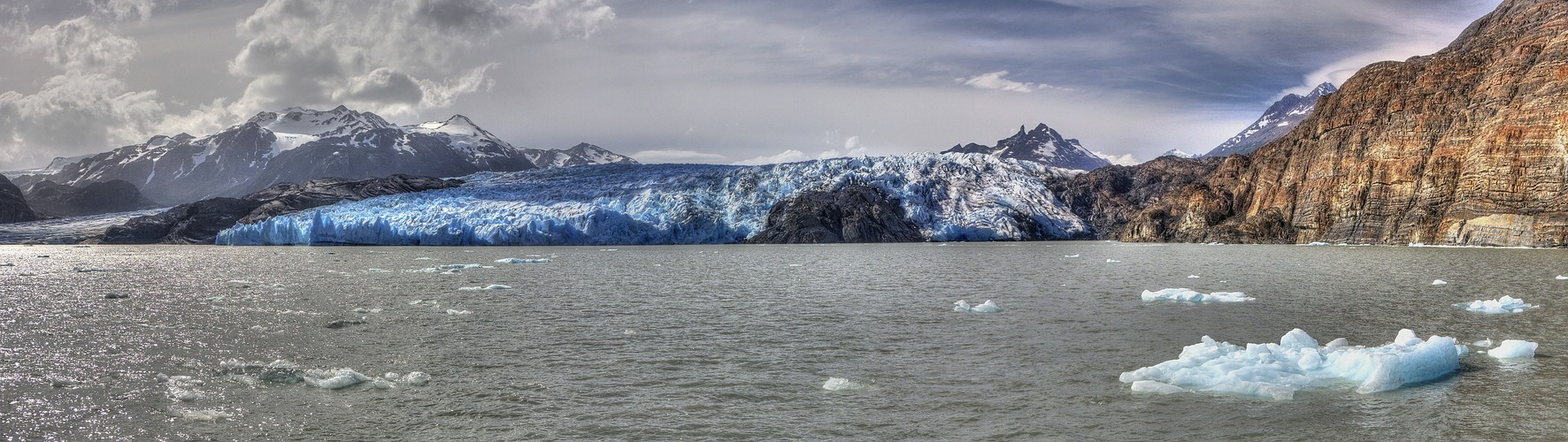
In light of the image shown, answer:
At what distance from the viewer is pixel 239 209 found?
121 metres

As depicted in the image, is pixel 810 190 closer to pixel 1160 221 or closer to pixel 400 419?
pixel 1160 221

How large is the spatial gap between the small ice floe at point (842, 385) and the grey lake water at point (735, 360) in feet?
0.48

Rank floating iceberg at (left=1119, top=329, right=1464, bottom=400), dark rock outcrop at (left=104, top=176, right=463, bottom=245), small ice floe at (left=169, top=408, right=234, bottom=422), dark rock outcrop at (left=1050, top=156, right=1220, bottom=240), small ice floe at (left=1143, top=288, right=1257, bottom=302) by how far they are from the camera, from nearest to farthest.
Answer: small ice floe at (left=169, top=408, right=234, bottom=422) → floating iceberg at (left=1119, top=329, right=1464, bottom=400) → small ice floe at (left=1143, top=288, right=1257, bottom=302) → dark rock outcrop at (left=104, top=176, right=463, bottom=245) → dark rock outcrop at (left=1050, top=156, right=1220, bottom=240)

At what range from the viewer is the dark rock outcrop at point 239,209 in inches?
4456

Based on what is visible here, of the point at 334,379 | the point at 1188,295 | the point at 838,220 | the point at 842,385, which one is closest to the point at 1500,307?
the point at 1188,295

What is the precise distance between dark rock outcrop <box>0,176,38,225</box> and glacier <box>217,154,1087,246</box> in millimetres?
70667

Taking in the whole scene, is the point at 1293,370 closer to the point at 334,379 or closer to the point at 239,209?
the point at 334,379

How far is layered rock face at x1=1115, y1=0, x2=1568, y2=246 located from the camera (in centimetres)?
6662

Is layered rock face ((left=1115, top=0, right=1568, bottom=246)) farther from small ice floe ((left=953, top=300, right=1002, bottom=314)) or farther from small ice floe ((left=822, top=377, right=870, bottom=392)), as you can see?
small ice floe ((left=822, top=377, right=870, bottom=392))

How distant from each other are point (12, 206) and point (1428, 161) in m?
205

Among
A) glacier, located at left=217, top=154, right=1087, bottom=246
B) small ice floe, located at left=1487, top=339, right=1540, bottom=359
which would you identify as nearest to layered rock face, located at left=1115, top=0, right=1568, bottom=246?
glacier, located at left=217, top=154, right=1087, bottom=246

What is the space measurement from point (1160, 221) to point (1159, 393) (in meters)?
98.6

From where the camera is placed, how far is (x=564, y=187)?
107m

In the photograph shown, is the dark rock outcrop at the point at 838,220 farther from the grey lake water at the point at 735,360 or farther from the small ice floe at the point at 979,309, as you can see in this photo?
the small ice floe at the point at 979,309
